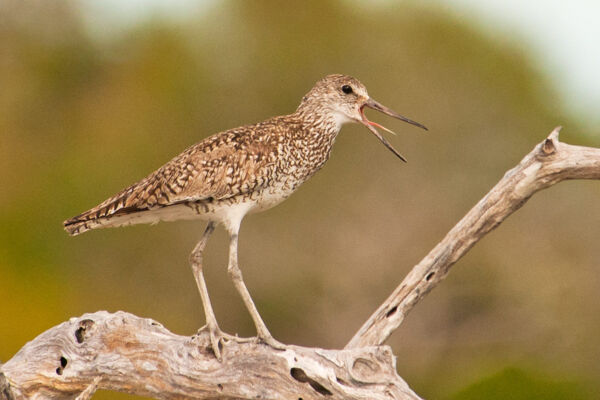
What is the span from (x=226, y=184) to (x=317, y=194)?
2743 cm

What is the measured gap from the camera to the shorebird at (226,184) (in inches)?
408

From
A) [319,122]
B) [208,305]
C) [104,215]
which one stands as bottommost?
[208,305]

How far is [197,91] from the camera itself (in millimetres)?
40406

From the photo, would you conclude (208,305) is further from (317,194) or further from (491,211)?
(317,194)

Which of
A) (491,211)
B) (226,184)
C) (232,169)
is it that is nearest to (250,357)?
(226,184)

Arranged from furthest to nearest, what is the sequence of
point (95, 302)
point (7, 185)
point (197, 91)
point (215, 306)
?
point (197, 91)
point (7, 185)
point (215, 306)
point (95, 302)

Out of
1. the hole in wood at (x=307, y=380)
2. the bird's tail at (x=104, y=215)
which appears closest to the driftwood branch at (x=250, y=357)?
the hole in wood at (x=307, y=380)

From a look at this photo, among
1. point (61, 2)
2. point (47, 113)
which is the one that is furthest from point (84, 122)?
point (61, 2)

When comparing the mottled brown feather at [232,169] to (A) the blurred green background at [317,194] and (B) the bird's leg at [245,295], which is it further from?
(A) the blurred green background at [317,194]

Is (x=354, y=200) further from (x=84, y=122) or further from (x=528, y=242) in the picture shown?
(x=84, y=122)

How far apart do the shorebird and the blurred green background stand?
54.7ft

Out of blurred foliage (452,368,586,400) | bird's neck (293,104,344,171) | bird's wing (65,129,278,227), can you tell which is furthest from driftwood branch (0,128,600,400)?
blurred foliage (452,368,586,400)

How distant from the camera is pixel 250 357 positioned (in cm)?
959

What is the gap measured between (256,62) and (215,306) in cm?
1116
